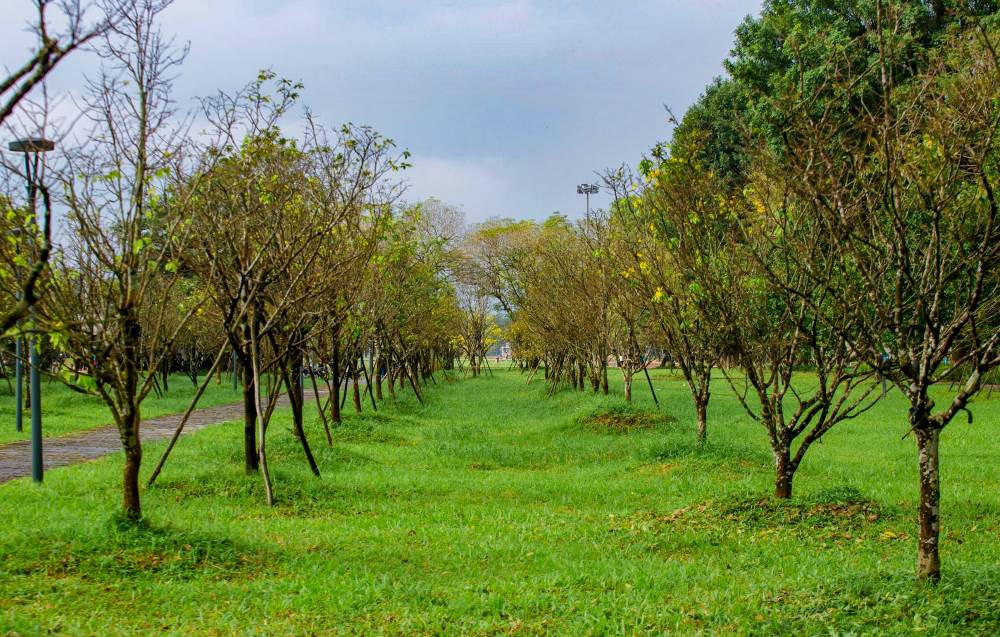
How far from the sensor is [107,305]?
711 cm

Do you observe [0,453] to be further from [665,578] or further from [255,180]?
[665,578]

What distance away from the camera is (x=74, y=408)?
21875 mm

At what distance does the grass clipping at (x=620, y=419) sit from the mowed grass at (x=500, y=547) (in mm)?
2955

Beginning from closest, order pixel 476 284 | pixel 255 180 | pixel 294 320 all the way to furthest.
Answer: pixel 255 180 → pixel 294 320 → pixel 476 284

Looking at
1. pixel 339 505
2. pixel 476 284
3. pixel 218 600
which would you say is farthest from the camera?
pixel 476 284

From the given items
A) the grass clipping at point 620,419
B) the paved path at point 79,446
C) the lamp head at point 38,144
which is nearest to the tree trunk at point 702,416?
the grass clipping at point 620,419

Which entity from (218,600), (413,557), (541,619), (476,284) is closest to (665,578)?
(541,619)

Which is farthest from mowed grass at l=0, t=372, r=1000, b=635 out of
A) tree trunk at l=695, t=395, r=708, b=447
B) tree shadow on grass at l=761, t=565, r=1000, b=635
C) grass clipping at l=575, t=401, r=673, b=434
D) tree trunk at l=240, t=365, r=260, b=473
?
grass clipping at l=575, t=401, r=673, b=434

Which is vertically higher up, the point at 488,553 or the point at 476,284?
the point at 476,284

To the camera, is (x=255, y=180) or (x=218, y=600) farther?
(x=255, y=180)

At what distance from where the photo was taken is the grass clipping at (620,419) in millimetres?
16688

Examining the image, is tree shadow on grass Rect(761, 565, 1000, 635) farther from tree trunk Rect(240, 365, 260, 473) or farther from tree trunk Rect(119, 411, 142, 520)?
tree trunk Rect(240, 365, 260, 473)

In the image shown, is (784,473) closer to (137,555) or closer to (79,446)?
(137,555)

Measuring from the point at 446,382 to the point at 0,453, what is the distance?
92.6 feet
